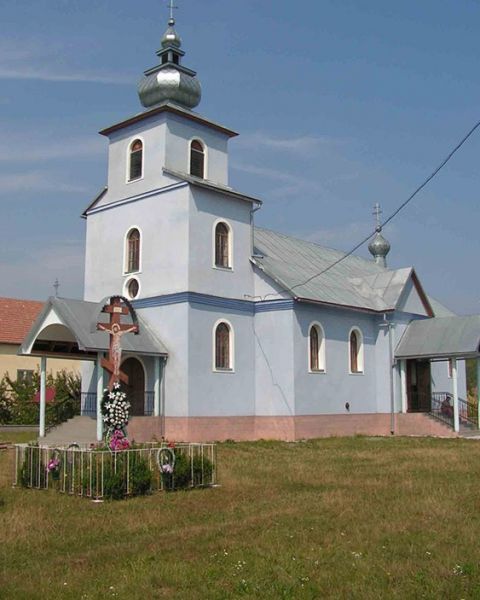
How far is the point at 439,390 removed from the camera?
3216 cm

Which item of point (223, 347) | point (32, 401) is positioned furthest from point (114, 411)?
point (32, 401)

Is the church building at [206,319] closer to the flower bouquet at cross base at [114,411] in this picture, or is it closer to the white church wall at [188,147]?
the white church wall at [188,147]

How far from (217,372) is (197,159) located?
746 cm

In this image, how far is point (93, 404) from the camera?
82.3ft

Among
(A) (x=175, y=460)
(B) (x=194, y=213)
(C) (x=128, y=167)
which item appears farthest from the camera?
(C) (x=128, y=167)

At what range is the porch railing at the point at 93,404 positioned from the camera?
23.2 m

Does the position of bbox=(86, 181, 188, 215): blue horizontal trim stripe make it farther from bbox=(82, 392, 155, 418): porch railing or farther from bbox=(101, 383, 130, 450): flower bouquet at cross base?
bbox=(101, 383, 130, 450): flower bouquet at cross base

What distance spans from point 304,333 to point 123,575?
18216 mm

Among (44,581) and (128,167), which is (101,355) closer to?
(128,167)

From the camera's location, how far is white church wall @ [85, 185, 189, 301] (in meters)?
23.5

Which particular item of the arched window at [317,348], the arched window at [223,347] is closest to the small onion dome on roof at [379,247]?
the arched window at [317,348]

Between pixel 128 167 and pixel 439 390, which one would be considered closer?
pixel 128 167

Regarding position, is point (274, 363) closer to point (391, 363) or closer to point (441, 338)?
point (391, 363)

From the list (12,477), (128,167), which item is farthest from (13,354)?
(12,477)
